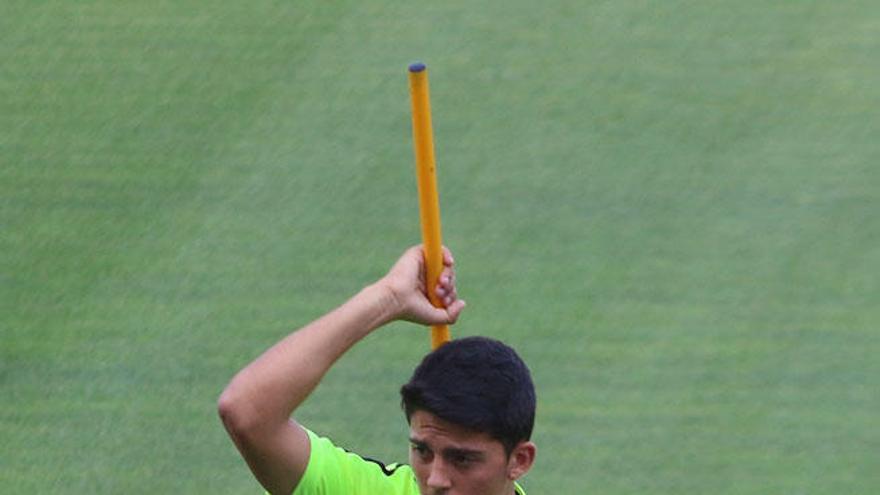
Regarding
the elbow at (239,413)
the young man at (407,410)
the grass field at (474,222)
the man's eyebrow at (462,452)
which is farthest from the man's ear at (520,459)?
the grass field at (474,222)

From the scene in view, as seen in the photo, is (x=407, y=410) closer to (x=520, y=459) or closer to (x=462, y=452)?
(x=462, y=452)

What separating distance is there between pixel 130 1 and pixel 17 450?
302cm

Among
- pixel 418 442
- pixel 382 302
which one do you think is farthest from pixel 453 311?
pixel 418 442

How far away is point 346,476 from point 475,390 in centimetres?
36

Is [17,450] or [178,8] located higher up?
[178,8]

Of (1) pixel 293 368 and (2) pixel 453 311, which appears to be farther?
(2) pixel 453 311

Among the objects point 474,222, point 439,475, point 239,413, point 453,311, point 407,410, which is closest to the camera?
point 239,413

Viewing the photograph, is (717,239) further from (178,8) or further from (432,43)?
(178,8)

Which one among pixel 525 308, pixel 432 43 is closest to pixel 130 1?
pixel 432 43

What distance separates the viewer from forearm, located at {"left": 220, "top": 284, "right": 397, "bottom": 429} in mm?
4574

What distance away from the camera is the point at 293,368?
15.2ft

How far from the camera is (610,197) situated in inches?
347

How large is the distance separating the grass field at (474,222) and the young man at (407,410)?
9.08 ft

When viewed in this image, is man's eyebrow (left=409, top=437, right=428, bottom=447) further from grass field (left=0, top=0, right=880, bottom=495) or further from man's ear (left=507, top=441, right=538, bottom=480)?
grass field (left=0, top=0, right=880, bottom=495)
